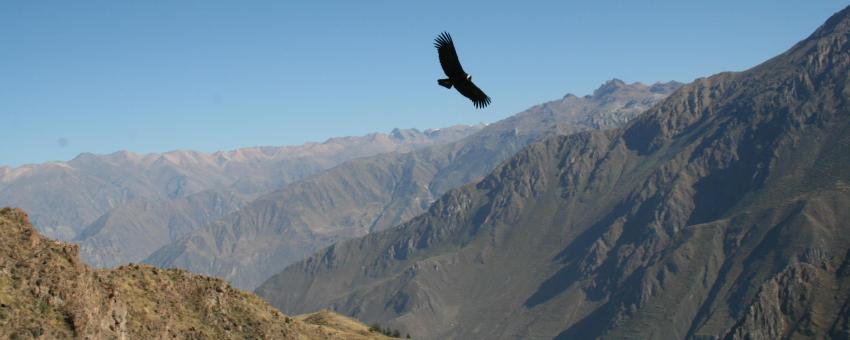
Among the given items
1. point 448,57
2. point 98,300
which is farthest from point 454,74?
point 98,300

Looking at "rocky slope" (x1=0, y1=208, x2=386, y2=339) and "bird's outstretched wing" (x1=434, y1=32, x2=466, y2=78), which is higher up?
"bird's outstretched wing" (x1=434, y1=32, x2=466, y2=78)

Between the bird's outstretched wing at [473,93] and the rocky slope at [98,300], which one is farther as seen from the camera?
the rocky slope at [98,300]

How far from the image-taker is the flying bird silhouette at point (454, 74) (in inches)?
1630

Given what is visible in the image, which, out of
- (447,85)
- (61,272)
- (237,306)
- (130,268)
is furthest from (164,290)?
(447,85)

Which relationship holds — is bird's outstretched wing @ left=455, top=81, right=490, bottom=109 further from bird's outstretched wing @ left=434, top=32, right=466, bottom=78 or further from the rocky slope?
the rocky slope

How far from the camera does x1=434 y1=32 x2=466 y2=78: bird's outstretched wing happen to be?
4125 cm

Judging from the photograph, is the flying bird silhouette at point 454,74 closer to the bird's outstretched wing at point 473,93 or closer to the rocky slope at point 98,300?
the bird's outstretched wing at point 473,93

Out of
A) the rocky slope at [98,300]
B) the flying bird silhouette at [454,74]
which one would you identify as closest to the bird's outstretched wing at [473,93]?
the flying bird silhouette at [454,74]

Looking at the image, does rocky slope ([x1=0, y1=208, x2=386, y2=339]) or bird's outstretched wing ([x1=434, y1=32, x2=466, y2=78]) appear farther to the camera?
rocky slope ([x1=0, y1=208, x2=386, y2=339])

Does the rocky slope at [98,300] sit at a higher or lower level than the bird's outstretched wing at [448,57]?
lower

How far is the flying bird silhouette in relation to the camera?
41.4 metres

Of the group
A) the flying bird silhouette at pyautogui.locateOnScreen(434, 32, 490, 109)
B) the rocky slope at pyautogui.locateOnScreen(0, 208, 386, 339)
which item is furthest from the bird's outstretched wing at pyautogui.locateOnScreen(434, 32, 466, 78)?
the rocky slope at pyautogui.locateOnScreen(0, 208, 386, 339)

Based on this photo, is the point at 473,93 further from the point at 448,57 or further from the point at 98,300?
the point at 98,300

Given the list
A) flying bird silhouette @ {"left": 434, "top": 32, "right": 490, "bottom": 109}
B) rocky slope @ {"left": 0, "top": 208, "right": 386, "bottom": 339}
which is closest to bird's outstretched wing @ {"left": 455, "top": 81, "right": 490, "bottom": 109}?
flying bird silhouette @ {"left": 434, "top": 32, "right": 490, "bottom": 109}
